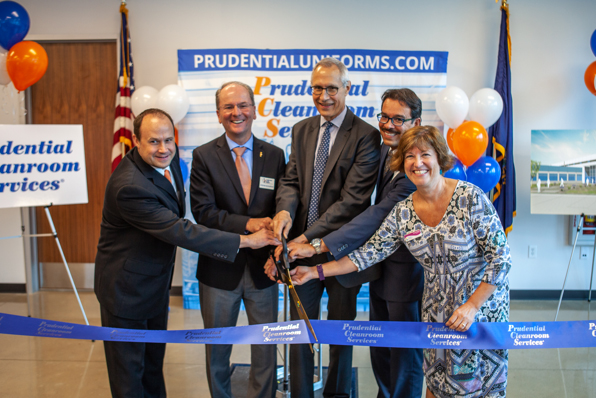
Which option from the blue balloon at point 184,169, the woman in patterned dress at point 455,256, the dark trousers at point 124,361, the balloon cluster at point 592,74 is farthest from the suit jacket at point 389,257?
the balloon cluster at point 592,74

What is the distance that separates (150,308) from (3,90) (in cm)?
411

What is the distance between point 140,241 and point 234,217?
0.51 m

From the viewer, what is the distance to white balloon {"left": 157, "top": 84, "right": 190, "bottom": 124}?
4.25m

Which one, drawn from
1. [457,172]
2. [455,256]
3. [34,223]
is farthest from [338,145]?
[34,223]

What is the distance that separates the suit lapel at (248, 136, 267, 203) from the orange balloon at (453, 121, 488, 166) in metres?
2.22

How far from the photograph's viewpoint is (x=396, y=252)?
2332mm

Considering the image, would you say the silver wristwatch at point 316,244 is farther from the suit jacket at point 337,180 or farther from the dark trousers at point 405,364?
the dark trousers at point 405,364

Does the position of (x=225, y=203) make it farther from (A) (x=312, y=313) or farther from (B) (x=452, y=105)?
(B) (x=452, y=105)

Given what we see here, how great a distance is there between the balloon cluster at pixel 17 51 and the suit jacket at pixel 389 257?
3450 mm

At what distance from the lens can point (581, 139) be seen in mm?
4227

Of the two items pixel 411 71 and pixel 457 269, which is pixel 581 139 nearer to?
pixel 411 71

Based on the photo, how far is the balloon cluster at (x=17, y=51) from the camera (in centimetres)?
385

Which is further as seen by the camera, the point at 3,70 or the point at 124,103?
the point at 124,103

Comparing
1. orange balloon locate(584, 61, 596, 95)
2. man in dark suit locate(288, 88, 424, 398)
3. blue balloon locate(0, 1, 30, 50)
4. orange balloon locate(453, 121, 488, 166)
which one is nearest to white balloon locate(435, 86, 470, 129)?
orange balloon locate(453, 121, 488, 166)
